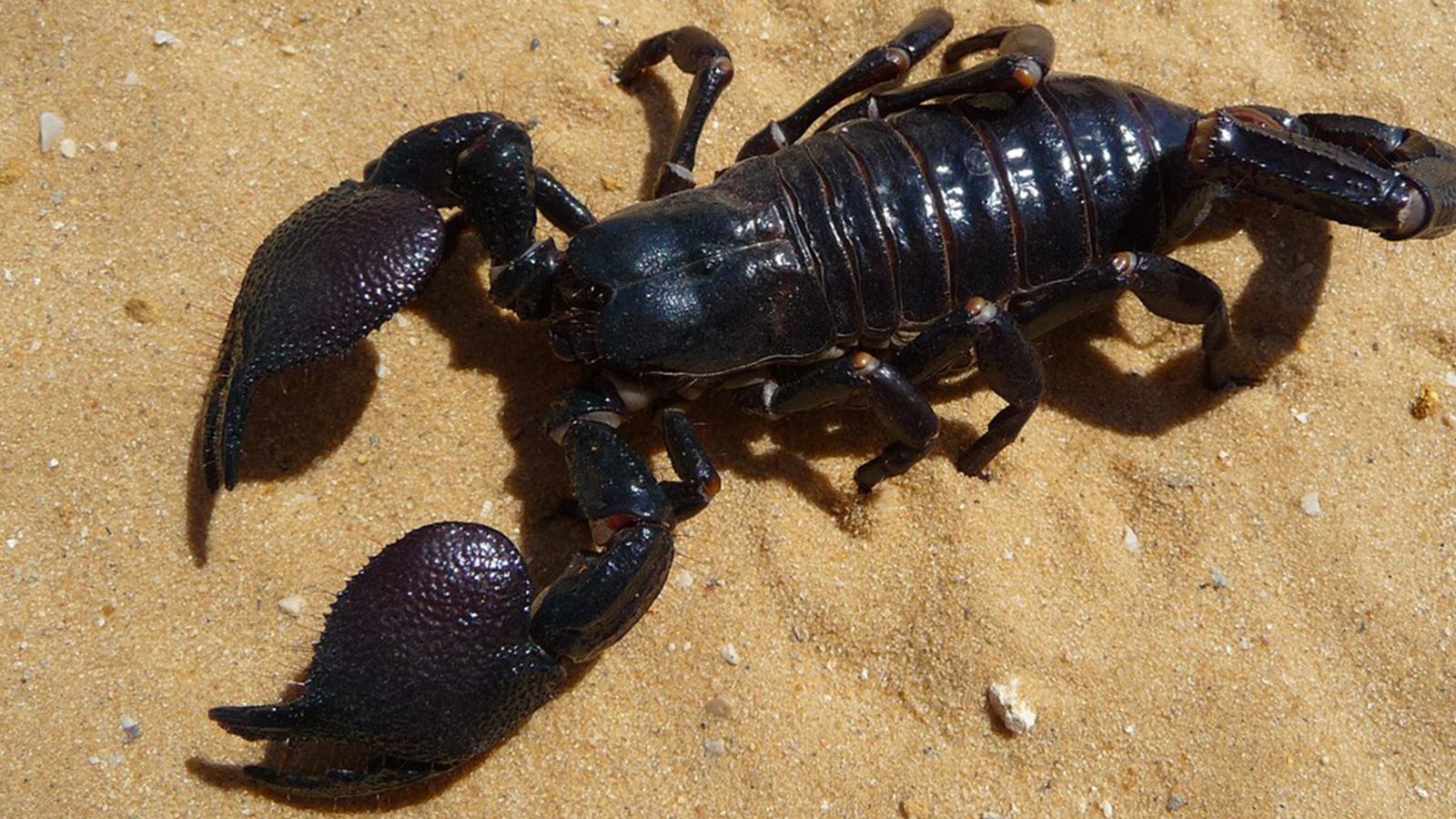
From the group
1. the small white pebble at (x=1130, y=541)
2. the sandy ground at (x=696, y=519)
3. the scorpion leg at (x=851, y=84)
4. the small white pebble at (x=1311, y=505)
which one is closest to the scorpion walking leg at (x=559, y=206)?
the sandy ground at (x=696, y=519)

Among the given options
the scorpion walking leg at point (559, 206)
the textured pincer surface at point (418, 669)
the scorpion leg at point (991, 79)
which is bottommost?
the textured pincer surface at point (418, 669)

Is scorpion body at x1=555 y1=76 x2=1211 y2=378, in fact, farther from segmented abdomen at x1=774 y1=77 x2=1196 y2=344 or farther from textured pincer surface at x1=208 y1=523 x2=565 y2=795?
textured pincer surface at x1=208 y1=523 x2=565 y2=795

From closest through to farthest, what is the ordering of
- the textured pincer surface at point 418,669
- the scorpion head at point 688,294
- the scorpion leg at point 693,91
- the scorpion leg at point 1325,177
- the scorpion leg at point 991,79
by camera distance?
the textured pincer surface at point 418,669, the scorpion leg at point 1325,177, the scorpion head at point 688,294, the scorpion leg at point 991,79, the scorpion leg at point 693,91

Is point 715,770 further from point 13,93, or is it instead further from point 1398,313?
point 13,93

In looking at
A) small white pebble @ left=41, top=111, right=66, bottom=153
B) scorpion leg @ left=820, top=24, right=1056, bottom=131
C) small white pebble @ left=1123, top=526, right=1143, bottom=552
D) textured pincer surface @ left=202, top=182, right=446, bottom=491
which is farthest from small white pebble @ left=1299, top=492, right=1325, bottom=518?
small white pebble @ left=41, top=111, right=66, bottom=153

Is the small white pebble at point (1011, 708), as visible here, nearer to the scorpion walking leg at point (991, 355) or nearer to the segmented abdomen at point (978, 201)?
the scorpion walking leg at point (991, 355)

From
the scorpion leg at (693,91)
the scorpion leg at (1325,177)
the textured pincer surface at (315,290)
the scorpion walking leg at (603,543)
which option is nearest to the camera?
the scorpion walking leg at (603,543)

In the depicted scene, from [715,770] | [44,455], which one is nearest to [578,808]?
[715,770]
